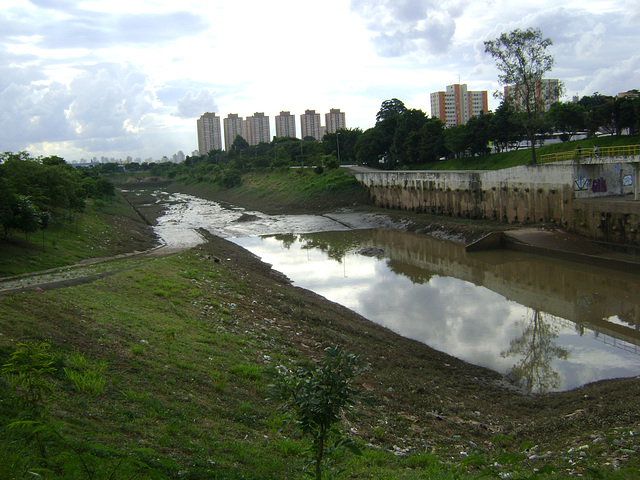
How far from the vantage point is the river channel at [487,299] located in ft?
53.0

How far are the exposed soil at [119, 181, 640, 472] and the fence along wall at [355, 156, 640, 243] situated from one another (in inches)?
789

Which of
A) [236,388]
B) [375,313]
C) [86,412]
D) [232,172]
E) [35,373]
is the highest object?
[232,172]

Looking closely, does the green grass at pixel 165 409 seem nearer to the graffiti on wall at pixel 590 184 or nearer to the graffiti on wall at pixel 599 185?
the graffiti on wall at pixel 590 184

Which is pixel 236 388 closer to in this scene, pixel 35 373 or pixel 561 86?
pixel 35 373

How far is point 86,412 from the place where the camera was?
25.2 ft

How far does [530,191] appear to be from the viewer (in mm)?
37469

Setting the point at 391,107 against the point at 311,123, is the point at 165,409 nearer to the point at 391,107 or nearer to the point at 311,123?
the point at 391,107

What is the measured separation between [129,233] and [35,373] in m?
37.7

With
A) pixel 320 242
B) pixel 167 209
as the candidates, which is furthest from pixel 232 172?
pixel 320 242

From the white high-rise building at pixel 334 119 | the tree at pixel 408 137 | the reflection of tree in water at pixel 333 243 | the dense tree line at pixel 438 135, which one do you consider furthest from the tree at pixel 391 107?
the white high-rise building at pixel 334 119

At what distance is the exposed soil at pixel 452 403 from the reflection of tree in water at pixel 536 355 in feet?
2.70

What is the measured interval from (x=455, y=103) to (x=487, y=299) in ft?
509

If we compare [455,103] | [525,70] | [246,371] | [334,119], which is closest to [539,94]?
[525,70]

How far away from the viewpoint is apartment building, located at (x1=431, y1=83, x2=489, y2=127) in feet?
538
